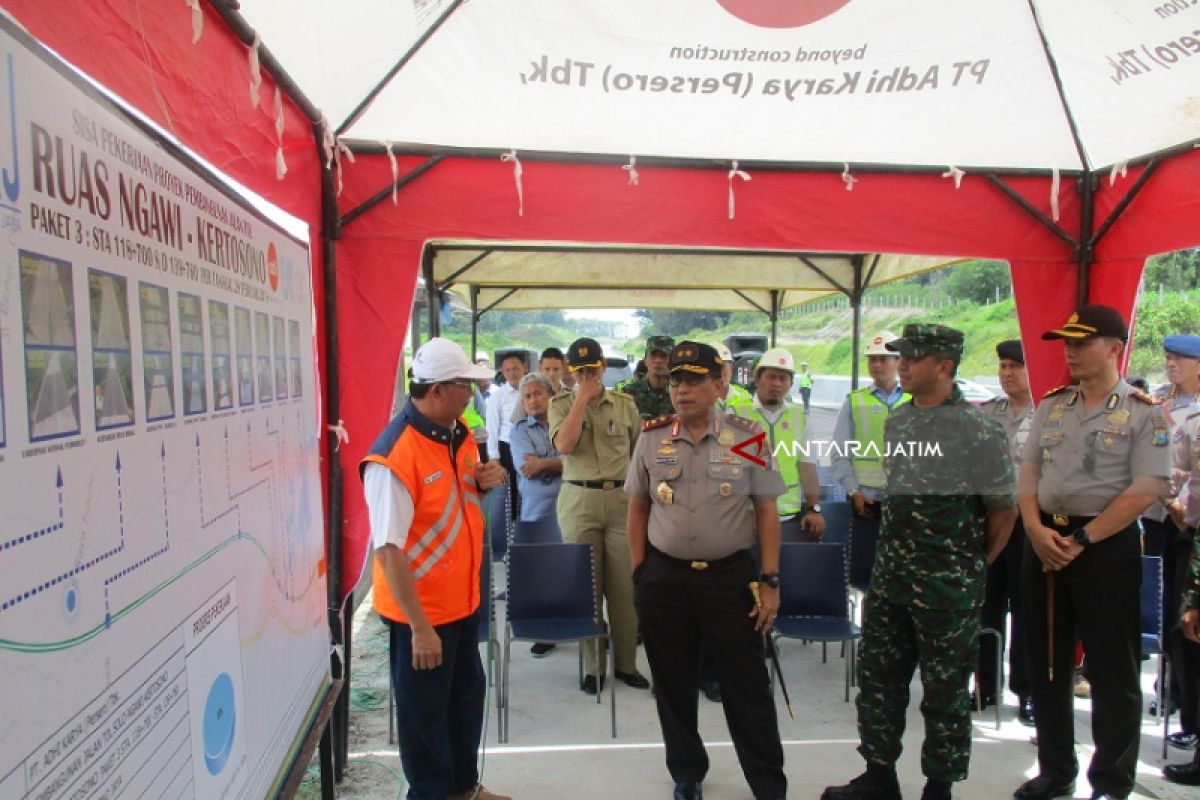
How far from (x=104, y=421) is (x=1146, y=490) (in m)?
2.98

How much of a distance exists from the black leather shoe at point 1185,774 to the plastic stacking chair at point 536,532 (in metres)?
2.89

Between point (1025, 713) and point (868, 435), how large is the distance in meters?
1.50

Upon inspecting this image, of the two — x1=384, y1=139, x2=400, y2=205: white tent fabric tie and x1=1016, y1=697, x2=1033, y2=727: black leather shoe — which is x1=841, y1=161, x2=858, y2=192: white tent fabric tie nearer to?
x1=384, y1=139, x2=400, y2=205: white tent fabric tie

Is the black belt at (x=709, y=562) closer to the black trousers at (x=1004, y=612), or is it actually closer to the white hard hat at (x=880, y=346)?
the black trousers at (x=1004, y=612)

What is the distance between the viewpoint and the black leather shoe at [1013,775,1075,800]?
2.89 m

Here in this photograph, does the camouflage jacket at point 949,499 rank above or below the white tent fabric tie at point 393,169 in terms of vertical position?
below

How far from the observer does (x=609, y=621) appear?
3.96 meters

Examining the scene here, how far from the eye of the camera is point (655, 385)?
4.50 m

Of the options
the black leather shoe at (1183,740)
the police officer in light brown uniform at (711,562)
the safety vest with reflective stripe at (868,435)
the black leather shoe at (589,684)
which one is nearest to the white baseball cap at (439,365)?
the police officer in light brown uniform at (711,562)

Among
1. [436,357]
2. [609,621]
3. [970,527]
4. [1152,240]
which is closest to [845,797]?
[970,527]

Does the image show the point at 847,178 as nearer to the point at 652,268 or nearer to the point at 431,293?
the point at 652,268

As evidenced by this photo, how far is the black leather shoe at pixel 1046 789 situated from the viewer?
9.48 ft

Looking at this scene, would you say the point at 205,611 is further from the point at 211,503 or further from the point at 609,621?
the point at 609,621

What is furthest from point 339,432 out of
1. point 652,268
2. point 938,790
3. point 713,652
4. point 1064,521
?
point 652,268
